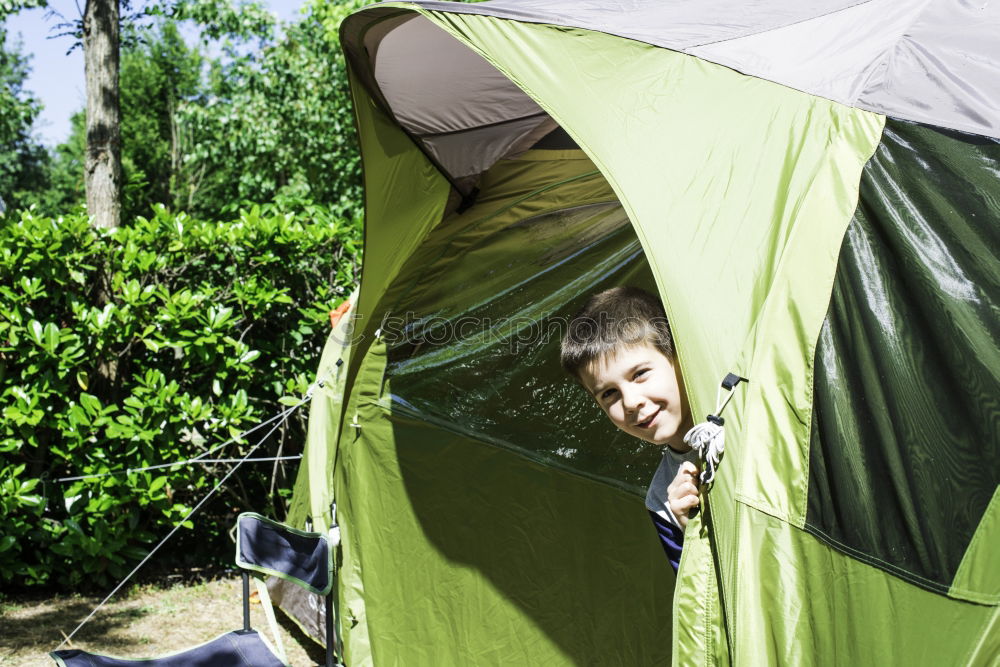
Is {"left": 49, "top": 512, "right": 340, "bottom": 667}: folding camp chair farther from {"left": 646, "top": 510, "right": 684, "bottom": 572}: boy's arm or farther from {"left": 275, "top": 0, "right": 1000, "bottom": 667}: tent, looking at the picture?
{"left": 646, "top": 510, "right": 684, "bottom": 572}: boy's arm

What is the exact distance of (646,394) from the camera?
1.78 metres

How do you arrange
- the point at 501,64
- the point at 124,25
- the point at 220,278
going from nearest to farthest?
the point at 501,64
the point at 220,278
the point at 124,25

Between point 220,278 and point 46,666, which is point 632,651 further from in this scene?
point 220,278

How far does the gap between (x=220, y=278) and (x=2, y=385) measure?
100 cm

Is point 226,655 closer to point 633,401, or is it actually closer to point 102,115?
point 633,401

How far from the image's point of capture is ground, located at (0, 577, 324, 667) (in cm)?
330

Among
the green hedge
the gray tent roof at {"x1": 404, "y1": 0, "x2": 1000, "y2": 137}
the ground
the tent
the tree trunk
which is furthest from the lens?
the tree trunk

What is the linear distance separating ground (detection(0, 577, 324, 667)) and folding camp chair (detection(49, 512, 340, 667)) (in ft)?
2.27

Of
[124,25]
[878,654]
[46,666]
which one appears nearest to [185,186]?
[124,25]

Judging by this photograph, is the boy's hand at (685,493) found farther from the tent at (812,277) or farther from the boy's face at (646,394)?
the boy's face at (646,394)

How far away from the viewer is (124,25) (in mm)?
5094

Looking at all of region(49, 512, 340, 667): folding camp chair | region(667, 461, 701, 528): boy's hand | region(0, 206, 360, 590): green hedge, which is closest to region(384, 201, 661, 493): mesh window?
region(49, 512, 340, 667): folding camp chair

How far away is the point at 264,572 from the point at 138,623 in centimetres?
127

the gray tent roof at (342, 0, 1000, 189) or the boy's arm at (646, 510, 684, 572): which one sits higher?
the gray tent roof at (342, 0, 1000, 189)
